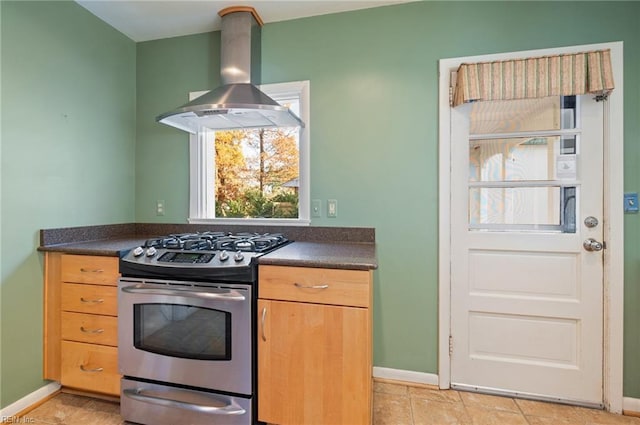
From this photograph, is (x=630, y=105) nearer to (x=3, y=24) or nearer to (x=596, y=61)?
(x=596, y=61)

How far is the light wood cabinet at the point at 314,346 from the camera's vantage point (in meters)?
1.34

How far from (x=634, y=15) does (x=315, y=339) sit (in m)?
2.49

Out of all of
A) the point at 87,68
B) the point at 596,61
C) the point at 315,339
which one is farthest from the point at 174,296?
the point at 596,61

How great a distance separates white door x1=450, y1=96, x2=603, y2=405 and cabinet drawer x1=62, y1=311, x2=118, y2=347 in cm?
203

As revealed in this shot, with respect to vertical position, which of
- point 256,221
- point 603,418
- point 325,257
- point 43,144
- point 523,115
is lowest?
point 603,418

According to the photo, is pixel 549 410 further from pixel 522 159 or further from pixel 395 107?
pixel 395 107

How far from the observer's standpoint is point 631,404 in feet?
5.52

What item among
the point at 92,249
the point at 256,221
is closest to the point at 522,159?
the point at 256,221

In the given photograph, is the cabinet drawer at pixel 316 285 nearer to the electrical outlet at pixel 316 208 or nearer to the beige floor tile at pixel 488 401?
the electrical outlet at pixel 316 208

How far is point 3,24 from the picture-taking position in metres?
1.57

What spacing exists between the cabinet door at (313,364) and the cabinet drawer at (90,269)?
0.91 m

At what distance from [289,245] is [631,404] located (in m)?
2.16

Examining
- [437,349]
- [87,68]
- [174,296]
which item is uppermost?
[87,68]

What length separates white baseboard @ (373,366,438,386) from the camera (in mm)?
1932
